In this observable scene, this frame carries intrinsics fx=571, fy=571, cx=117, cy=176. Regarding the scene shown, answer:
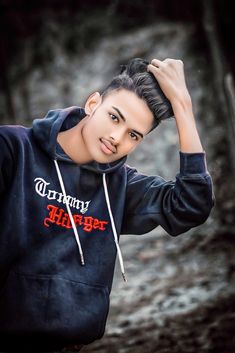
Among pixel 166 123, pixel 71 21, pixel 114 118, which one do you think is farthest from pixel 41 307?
pixel 71 21

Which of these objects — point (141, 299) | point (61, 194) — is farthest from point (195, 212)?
point (141, 299)

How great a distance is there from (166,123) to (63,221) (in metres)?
5.65

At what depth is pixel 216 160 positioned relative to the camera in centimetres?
658

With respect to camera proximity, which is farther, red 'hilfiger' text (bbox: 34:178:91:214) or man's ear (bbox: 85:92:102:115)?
man's ear (bbox: 85:92:102:115)

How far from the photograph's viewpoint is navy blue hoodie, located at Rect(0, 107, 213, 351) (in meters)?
1.99

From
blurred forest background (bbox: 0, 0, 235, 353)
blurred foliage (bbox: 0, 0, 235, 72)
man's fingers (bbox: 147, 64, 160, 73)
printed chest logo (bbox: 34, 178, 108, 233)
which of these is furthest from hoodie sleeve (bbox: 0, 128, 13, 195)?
blurred foliage (bbox: 0, 0, 235, 72)

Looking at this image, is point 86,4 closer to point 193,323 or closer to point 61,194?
point 193,323

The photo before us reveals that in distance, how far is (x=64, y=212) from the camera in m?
2.09

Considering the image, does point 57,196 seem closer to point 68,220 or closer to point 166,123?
point 68,220

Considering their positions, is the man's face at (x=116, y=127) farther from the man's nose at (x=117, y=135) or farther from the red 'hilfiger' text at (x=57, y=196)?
the red 'hilfiger' text at (x=57, y=196)

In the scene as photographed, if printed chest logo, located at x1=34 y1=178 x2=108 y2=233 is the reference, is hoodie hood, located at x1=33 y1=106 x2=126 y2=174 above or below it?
above

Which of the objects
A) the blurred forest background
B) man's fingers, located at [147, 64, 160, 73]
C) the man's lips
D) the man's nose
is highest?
man's fingers, located at [147, 64, 160, 73]

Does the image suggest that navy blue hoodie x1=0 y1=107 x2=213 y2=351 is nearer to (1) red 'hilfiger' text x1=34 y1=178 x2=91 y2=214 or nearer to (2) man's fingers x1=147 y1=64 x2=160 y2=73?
(1) red 'hilfiger' text x1=34 y1=178 x2=91 y2=214

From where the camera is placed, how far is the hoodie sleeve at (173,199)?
2145 mm
